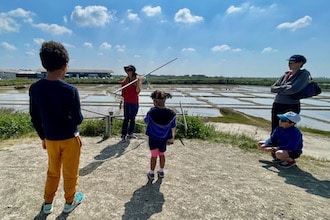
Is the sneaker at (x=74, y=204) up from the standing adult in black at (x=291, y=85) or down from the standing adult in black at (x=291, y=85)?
down

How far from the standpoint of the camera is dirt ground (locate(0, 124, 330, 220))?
2.59m

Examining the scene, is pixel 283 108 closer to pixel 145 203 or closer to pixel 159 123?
pixel 159 123

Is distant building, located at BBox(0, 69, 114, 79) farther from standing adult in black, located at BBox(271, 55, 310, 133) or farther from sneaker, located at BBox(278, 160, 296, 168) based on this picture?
sneaker, located at BBox(278, 160, 296, 168)

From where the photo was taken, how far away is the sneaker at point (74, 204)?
8.09 ft

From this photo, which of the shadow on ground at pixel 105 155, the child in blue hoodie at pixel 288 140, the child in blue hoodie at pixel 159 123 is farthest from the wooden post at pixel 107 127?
the child in blue hoodie at pixel 288 140

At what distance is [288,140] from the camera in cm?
403

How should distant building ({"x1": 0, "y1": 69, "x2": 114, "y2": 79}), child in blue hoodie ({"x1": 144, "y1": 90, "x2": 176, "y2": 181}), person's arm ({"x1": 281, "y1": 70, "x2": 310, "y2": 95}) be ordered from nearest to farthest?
child in blue hoodie ({"x1": 144, "y1": 90, "x2": 176, "y2": 181})
person's arm ({"x1": 281, "y1": 70, "x2": 310, "y2": 95})
distant building ({"x1": 0, "y1": 69, "x2": 114, "y2": 79})

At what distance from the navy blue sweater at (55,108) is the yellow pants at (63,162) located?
74 mm

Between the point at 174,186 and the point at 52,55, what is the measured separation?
6.85ft

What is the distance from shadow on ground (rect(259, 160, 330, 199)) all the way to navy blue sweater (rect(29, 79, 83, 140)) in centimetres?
303

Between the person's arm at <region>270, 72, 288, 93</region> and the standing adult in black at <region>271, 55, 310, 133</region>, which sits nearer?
the standing adult in black at <region>271, 55, 310, 133</region>

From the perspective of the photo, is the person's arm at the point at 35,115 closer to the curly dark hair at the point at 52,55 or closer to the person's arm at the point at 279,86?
the curly dark hair at the point at 52,55

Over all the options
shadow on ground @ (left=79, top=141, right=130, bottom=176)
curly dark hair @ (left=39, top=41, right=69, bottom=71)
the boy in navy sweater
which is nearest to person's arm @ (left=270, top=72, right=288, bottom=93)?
shadow on ground @ (left=79, top=141, right=130, bottom=176)

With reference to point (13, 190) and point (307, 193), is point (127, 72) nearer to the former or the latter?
point (13, 190)
